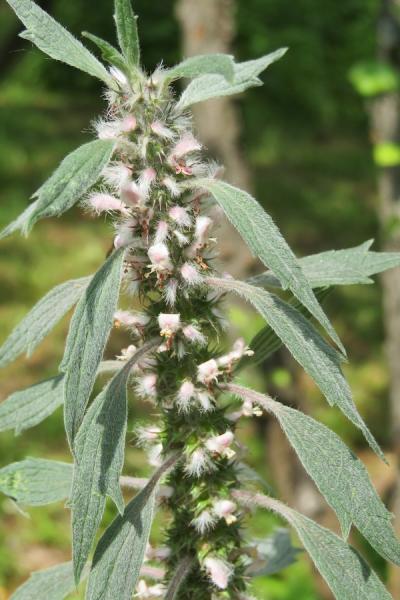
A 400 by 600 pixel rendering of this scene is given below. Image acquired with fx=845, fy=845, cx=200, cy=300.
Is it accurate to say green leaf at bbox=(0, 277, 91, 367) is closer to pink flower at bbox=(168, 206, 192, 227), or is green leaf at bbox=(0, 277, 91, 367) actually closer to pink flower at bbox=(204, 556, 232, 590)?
pink flower at bbox=(168, 206, 192, 227)

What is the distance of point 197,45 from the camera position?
11.0 ft

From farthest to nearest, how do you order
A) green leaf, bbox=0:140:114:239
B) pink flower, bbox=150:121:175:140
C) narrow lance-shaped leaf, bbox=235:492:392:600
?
narrow lance-shaped leaf, bbox=235:492:392:600, pink flower, bbox=150:121:175:140, green leaf, bbox=0:140:114:239

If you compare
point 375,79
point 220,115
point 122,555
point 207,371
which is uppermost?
point 220,115

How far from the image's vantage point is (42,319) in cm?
129

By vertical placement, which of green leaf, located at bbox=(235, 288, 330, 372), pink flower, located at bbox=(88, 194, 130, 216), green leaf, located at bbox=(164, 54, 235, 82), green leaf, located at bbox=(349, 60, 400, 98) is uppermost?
green leaf, located at bbox=(349, 60, 400, 98)

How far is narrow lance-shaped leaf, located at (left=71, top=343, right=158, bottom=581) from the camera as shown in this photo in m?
1.07

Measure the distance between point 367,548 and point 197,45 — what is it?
7.03 ft

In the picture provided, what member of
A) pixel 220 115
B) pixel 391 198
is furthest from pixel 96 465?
pixel 220 115

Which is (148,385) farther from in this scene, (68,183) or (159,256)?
(68,183)

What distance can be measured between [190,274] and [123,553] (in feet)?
1.32

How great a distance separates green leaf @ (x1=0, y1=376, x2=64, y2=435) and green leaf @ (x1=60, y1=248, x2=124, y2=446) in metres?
0.35

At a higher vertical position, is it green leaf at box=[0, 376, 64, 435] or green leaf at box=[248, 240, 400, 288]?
green leaf at box=[248, 240, 400, 288]

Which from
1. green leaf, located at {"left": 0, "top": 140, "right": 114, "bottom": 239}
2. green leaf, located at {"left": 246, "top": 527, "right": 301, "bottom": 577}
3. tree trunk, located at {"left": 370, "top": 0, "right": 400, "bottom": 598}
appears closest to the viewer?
green leaf, located at {"left": 0, "top": 140, "right": 114, "bottom": 239}

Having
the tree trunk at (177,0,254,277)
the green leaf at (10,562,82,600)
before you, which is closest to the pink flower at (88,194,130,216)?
the green leaf at (10,562,82,600)
